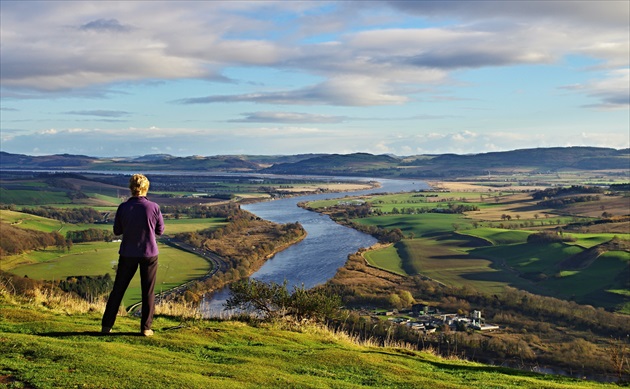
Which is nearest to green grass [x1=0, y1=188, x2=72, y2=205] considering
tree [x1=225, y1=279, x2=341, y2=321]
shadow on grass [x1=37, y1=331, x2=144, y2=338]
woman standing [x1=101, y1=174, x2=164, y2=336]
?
tree [x1=225, y1=279, x2=341, y2=321]

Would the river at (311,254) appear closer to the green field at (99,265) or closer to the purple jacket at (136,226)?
the green field at (99,265)

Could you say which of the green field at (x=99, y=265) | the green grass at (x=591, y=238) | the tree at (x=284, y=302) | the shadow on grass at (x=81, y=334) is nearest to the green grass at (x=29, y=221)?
the green field at (x=99, y=265)

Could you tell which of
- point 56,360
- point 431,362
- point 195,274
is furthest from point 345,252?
point 56,360

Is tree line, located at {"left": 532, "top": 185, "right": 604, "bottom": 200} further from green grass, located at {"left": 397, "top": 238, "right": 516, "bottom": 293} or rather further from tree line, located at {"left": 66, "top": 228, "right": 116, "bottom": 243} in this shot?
tree line, located at {"left": 66, "top": 228, "right": 116, "bottom": 243}

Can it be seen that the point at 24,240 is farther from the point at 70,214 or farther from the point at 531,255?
the point at 531,255

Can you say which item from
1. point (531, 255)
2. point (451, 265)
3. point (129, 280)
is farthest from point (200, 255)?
point (129, 280)

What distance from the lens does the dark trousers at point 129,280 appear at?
38.3ft

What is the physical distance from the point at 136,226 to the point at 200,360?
295 cm

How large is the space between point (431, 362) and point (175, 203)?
437ft

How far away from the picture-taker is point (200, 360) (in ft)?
37.9

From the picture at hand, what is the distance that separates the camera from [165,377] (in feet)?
31.0

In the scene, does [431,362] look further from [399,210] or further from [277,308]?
[399,210]

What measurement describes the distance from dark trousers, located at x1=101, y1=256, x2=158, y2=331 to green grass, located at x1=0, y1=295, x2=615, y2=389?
57 cm

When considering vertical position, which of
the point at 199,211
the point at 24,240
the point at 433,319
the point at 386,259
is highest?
the point at 199,211
